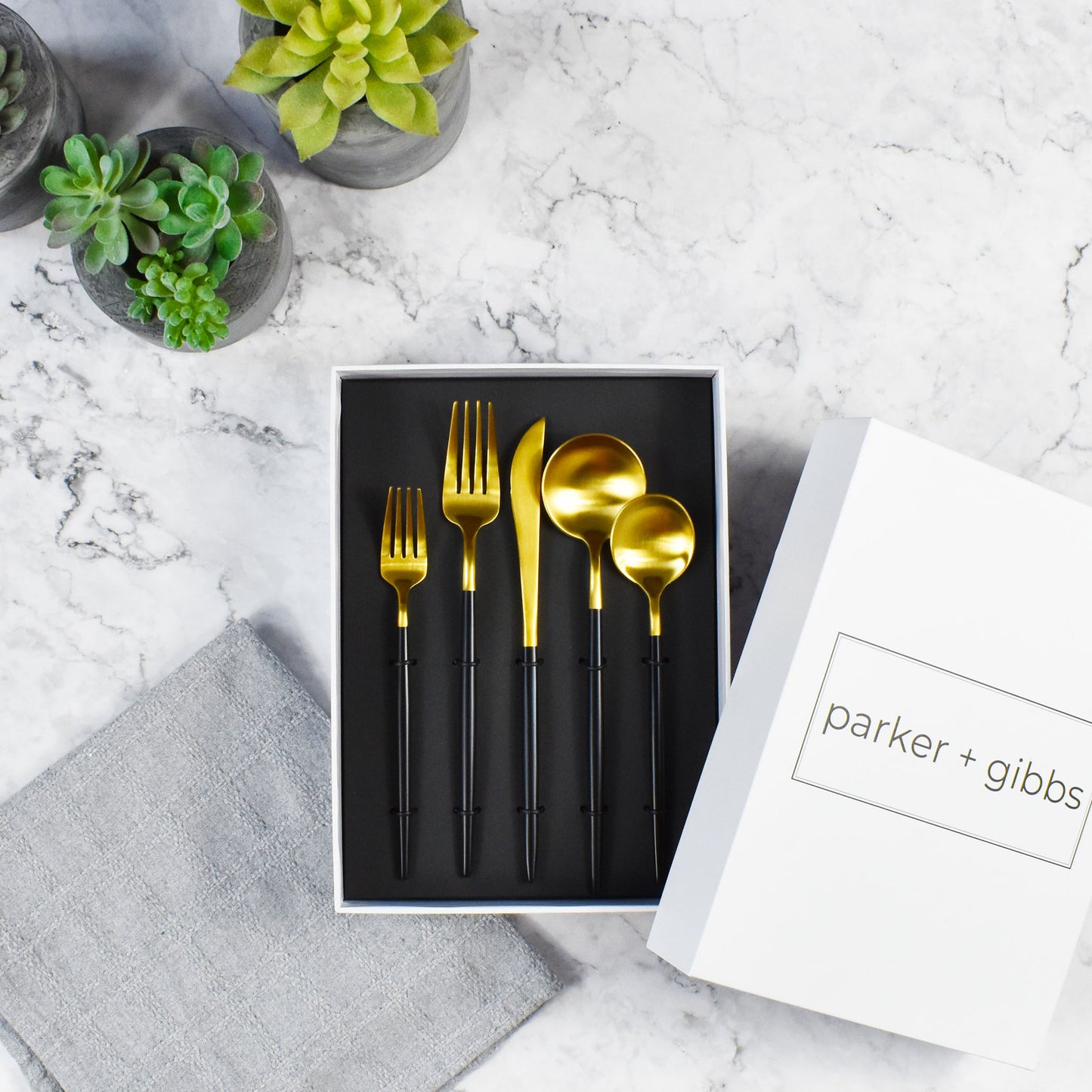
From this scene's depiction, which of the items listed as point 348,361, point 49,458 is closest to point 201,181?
point 348,361

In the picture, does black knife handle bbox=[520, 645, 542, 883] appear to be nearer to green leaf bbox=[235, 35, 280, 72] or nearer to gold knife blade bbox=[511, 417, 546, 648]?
gold knife blade bbox=[511, 417, 546, 648]

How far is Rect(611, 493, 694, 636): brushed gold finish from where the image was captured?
0.74 m

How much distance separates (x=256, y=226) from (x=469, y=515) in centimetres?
26

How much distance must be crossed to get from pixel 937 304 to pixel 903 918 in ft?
1.73

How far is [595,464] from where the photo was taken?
0.75 metres

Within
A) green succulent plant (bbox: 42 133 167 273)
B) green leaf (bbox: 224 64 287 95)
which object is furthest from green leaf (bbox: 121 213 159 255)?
green leaf (bbox: 224 64 287 95)

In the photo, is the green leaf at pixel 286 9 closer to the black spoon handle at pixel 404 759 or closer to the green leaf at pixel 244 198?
the green leaf at pixel 244 198

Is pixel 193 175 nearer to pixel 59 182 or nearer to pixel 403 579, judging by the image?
pixel 59 182

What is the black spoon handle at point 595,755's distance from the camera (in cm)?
73

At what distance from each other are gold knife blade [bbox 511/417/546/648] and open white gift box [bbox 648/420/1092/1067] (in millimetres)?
186

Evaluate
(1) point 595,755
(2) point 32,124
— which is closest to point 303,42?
(2) point 32,124

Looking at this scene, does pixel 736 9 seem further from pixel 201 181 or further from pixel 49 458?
pixel 49 458

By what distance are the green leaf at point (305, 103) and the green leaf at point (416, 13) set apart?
64 mm

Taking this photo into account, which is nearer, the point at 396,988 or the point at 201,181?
the point at 201,181
